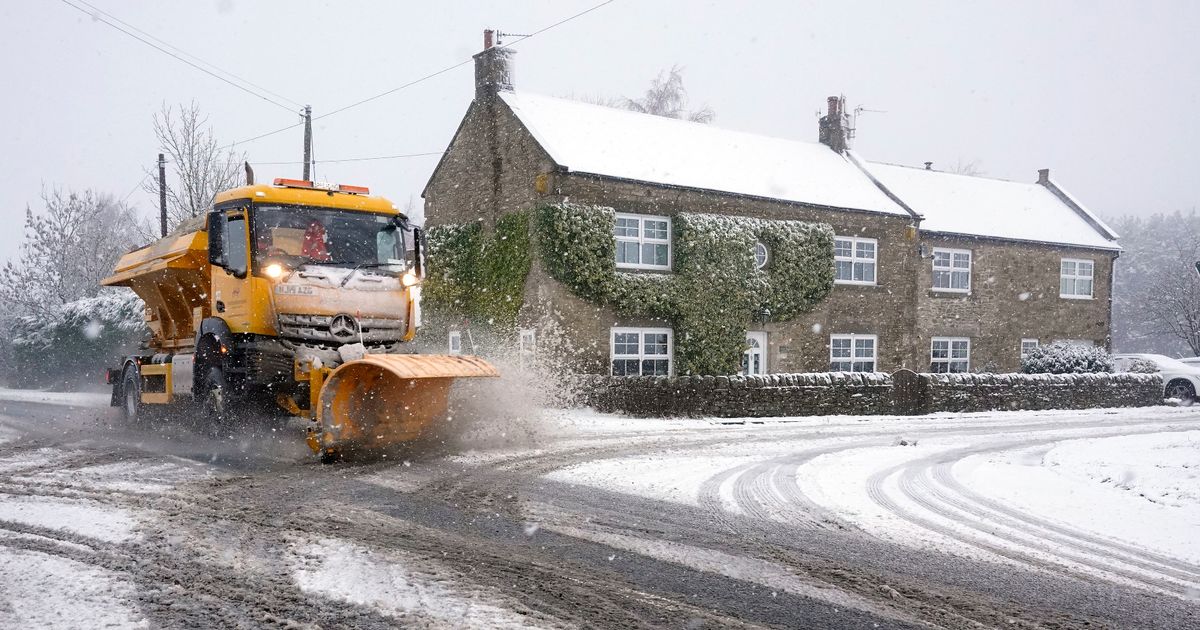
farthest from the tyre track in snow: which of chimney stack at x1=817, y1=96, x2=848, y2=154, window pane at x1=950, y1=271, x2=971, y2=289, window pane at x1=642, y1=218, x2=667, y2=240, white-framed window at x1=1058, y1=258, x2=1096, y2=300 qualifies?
white-framed window at x1=1058, y1=258, x2=1096, y2=300

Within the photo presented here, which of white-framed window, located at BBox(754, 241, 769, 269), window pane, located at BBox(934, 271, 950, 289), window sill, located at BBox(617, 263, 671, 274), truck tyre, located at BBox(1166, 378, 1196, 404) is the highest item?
white-framed window, located at BBox(754, 241, 769, 269)

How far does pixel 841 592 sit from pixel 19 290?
4209 cm

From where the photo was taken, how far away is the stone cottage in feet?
68.9

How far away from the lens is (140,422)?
13.6m

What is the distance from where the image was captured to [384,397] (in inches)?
379

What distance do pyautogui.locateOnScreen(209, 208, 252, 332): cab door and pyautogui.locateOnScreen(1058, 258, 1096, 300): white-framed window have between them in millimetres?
28319

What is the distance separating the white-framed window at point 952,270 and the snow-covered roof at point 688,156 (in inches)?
108

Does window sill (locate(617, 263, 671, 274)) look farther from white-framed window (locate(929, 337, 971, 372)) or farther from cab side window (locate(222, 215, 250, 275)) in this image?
cab side window (locate(222, 215, 250, 275))

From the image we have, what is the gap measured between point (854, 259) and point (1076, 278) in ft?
35.6

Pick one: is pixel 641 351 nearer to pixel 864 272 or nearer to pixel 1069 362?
pixel 864 272

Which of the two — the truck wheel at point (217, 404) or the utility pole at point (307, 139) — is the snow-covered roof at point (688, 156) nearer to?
the utility pole at point (307, 139)

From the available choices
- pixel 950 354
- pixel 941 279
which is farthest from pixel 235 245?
pixel 950 354

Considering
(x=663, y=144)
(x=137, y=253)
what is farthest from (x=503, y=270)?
(x=137, y=253)

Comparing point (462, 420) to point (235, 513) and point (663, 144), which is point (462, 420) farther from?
point (663, 144)
